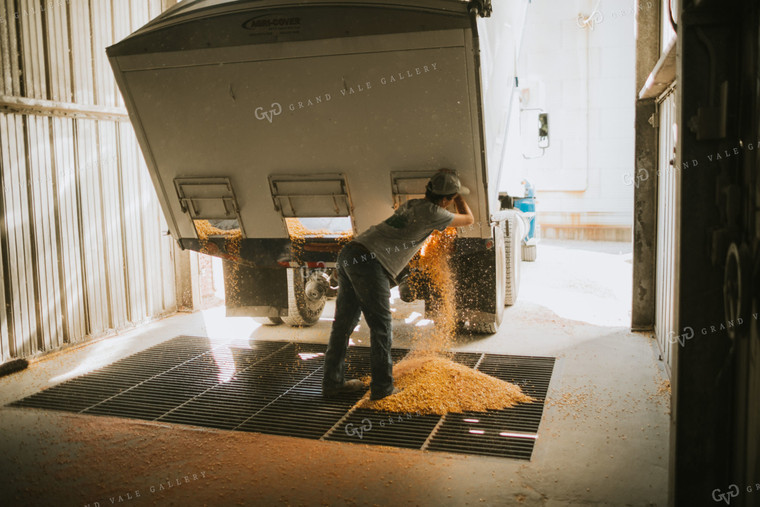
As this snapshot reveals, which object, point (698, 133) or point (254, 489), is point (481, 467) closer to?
point (254, 489)

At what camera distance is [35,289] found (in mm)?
6504

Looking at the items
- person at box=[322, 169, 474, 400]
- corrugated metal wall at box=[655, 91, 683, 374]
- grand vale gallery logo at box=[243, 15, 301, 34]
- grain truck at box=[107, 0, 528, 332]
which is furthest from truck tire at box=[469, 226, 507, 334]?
grand vale gallery logo at box=[243, 15, 301, 34]

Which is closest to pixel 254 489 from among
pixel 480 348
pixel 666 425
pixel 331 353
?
pixel 331 353

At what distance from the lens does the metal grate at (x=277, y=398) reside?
443 cm

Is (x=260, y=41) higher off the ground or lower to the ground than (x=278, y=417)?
higher

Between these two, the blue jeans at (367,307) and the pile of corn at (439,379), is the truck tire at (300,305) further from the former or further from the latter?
the blue jeans at (367,307)

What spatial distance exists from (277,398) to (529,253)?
792cm

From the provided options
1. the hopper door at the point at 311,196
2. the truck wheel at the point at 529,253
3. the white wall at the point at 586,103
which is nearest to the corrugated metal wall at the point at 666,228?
the hopper door at the point at 311,196

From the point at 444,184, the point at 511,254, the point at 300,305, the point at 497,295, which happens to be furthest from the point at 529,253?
the point at 444,184

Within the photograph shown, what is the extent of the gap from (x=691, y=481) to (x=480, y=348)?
3.85 m

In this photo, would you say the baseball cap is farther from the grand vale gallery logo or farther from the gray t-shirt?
the grand vale gallery logo

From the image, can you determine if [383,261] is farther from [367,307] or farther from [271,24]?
[271,24]

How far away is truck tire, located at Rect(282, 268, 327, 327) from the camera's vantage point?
6855 mm

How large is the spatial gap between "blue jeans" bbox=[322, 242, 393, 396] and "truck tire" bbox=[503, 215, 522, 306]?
343cm
